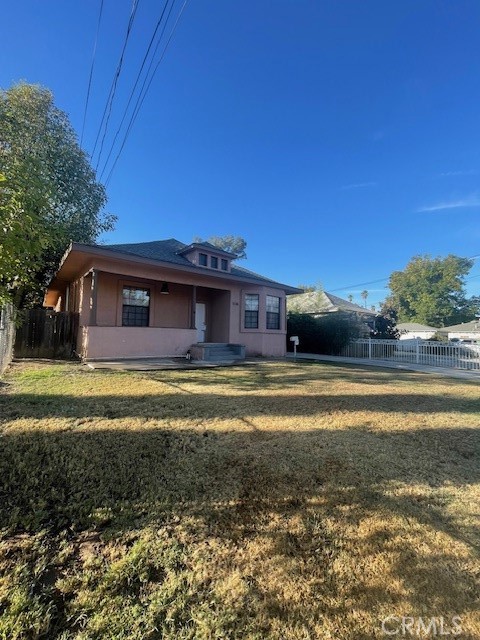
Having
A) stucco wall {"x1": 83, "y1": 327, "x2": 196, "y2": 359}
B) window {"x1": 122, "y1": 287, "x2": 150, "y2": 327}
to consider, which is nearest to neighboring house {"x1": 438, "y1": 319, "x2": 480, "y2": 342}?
stucco wall {"x1": 83, "y1": 327, "x2": 196, "y2": 359}

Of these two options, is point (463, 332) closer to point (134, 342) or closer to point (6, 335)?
point (134, 342)

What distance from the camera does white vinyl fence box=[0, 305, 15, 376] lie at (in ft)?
28.7

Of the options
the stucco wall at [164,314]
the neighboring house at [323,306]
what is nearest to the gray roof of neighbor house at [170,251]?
the stucco wall at [164,314]

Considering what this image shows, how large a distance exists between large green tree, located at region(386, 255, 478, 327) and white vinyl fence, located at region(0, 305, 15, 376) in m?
50.0

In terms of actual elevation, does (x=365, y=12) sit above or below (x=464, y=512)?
above

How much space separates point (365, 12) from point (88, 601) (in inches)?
560

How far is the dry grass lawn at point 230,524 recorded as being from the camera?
5.07ft

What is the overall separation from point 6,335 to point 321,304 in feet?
69.8

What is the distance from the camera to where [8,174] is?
368 cm

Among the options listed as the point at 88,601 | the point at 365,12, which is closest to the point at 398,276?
the point at 365,12

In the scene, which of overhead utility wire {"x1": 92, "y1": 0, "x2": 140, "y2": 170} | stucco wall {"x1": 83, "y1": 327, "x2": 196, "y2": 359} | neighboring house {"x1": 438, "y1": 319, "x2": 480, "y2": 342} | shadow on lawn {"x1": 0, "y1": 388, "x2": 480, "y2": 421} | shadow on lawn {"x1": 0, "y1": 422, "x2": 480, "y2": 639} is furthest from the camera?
neighboring house {"x1": 438, "y1": 319, "x2": 480, "y2": 342}

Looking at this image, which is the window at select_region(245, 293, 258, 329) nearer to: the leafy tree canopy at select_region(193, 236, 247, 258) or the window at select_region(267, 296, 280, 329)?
the window at select_region(267, 296, 280, 329)

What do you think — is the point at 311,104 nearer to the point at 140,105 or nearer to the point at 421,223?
the point at 140,105

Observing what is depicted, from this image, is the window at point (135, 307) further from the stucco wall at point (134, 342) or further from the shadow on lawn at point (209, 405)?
the shadow on lawn at point (209, 405)
